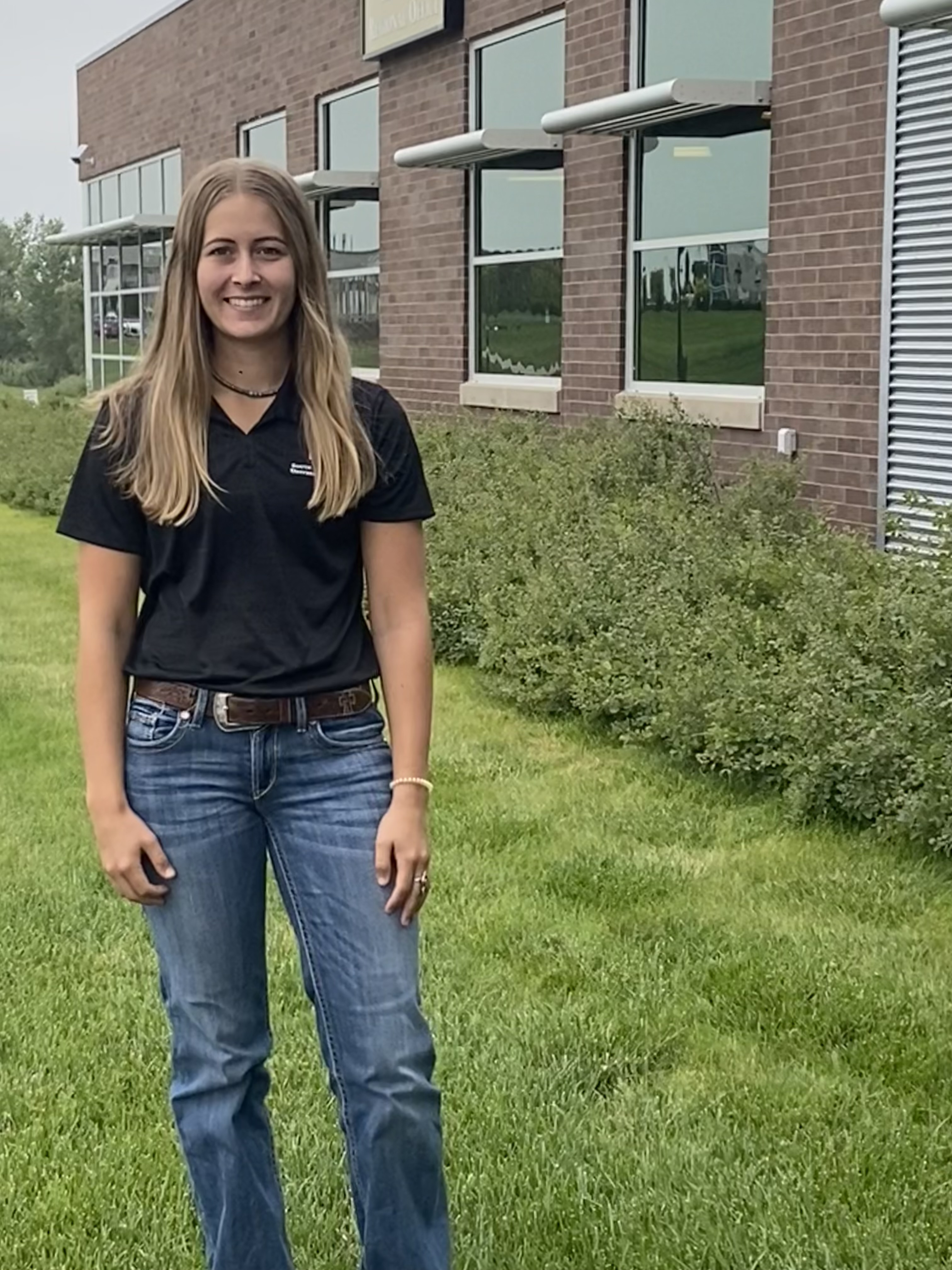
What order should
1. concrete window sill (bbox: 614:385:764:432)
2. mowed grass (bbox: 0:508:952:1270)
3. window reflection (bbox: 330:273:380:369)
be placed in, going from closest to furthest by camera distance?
mowed grass (bbox: 0:508:952:1270), concrete window sill (bbox: 614:385:764:432), window reflection (bbox: 330:273:380:369)

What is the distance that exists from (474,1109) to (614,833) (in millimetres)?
2345

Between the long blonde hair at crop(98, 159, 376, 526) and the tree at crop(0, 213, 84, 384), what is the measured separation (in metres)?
59.6

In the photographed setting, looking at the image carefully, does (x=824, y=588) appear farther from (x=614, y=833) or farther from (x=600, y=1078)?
(x=600, y=1078)

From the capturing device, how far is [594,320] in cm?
1348

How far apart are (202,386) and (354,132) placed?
53.3ft

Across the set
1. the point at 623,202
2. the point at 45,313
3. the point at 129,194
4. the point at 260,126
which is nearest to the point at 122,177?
the point at 129,194

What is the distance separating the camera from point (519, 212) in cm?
1491

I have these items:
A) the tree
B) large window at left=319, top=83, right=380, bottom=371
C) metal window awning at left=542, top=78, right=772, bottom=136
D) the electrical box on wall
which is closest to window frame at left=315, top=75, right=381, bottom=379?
large window at left=319, top=83, right=380, bottom=371

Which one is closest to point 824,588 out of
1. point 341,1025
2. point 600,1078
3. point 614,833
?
point 614,833

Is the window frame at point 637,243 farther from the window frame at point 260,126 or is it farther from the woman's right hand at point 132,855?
the woman's right hand at point 132,855

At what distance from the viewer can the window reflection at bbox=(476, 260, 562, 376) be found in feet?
47.0

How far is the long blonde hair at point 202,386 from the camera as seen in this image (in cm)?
288

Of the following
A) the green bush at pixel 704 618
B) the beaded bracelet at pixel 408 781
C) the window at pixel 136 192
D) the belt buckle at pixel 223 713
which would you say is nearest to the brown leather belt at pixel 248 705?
the belt buckle at pixel 223 713

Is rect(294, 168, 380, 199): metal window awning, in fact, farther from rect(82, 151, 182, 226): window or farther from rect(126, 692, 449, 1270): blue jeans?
rect(126, 692, 449, 1270): blue jeans
